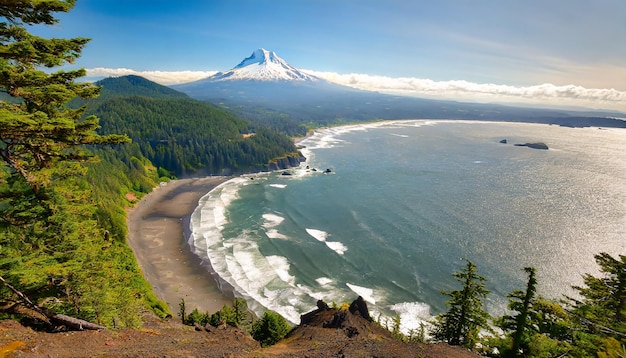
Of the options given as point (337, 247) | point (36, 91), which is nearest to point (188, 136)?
point (337, 247)

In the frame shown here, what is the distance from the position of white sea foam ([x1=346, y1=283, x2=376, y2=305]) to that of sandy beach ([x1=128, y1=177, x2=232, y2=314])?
59.4 feet

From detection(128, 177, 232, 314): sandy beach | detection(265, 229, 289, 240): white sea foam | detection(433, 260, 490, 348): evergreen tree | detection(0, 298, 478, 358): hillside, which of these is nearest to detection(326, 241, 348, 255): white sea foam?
detection(265, 229, 289, 240): white sea foam

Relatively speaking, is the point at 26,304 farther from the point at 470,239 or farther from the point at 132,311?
the point at 470,239

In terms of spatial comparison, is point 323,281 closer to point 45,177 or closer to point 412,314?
point 412,314

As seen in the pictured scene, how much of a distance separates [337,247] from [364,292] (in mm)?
14392

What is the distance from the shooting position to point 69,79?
1224 centimetres

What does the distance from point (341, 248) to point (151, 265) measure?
3352cm

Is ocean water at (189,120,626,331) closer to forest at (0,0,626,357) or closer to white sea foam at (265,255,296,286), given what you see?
white sea foam at (265,255,296,286)

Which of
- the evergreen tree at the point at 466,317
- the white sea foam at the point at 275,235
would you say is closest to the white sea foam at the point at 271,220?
the white sea foam at the point at 275,235

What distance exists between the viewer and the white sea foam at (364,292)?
45.7m

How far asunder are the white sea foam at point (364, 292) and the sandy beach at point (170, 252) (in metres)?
18.1

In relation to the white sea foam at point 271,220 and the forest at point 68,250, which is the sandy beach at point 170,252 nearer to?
the forest at point 68,250

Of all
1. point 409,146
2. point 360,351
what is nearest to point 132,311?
point 360,351

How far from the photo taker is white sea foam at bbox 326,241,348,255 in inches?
2335
